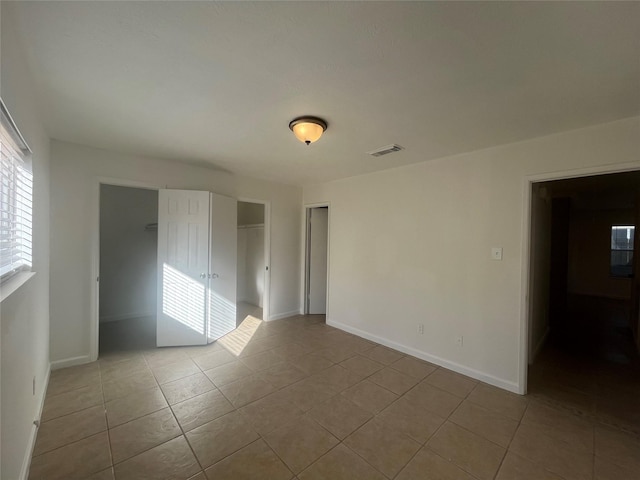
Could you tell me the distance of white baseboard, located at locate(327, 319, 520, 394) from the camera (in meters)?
2.56

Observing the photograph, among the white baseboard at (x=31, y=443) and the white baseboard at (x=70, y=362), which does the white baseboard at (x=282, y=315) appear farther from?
the white baseboard at (x=31, y=443)

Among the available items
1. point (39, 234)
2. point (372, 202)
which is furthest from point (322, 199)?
point (39, 234)

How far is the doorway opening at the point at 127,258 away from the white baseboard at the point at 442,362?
130 inches

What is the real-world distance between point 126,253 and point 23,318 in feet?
10.7

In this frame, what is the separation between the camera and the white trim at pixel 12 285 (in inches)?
45.2

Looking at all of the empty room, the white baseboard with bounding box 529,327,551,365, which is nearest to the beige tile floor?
the empty room

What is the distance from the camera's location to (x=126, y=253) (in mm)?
4461

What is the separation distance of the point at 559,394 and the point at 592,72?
8.87 feet

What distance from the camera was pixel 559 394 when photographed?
8.01ft

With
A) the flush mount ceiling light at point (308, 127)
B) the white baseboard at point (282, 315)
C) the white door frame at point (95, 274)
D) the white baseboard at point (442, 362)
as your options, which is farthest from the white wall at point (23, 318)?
the white baseboard at point (442, 362)

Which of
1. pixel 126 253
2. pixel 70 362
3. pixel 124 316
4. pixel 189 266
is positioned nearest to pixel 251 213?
pixel 126 253

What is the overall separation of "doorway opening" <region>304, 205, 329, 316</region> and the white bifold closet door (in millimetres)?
1677

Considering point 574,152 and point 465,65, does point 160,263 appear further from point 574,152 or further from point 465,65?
point 574,152

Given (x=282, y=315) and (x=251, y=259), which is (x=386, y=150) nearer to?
(x=282, y=315)
